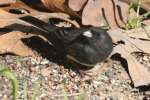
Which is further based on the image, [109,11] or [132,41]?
[109,11]

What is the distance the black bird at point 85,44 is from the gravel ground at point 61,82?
108 mm

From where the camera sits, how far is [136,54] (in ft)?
10.6

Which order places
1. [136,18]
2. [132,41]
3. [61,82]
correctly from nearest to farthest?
[61,82]
[132,41]
[136,18]

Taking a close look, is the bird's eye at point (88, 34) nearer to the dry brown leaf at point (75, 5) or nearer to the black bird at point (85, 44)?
the black bird at point (85, 44)

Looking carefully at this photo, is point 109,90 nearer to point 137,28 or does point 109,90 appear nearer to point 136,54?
point 136,54

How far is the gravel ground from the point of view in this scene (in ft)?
9.24

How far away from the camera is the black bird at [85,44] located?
9.65 feet

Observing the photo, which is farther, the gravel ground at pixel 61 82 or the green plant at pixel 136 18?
the green plant at pixel 136 18

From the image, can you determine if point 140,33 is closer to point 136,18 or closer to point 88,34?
point 136,18

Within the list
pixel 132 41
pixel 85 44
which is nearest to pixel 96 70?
pixel 85 44

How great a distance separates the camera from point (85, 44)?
116 inches

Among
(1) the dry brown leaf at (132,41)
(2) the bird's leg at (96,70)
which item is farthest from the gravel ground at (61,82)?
(1) the dry brown leaf at (132,41)

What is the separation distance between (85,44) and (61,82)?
252 millimetres

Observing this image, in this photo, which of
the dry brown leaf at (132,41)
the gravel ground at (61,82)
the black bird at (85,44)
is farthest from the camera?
the dry brown leaf at (132,41)
